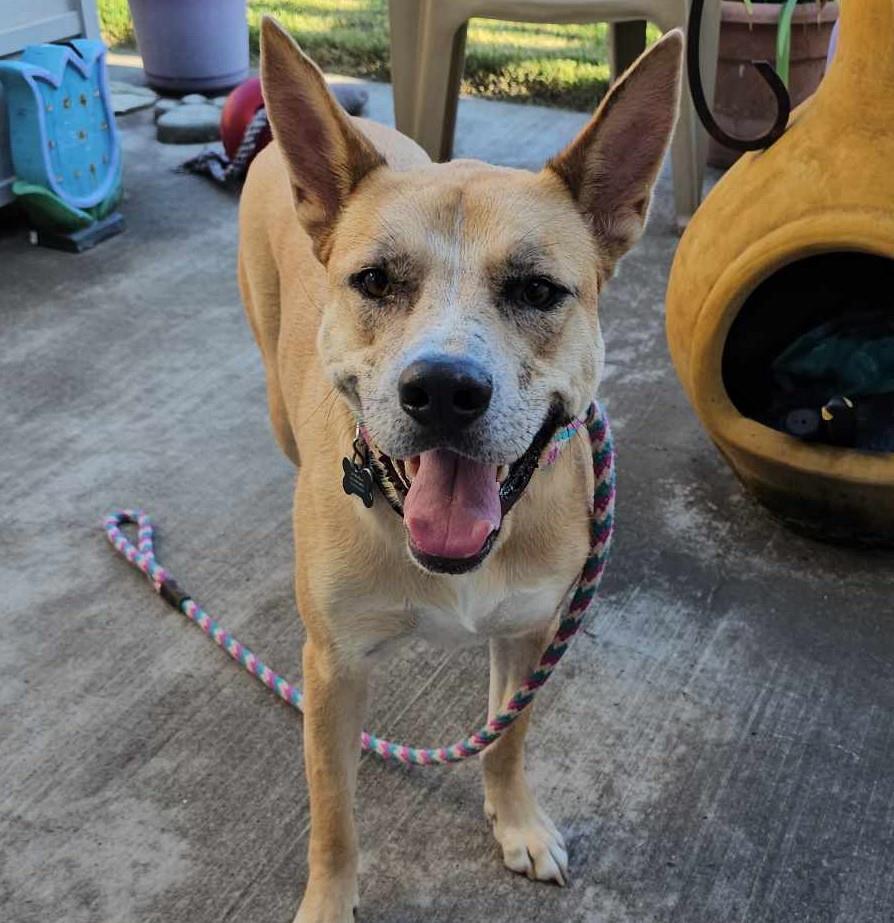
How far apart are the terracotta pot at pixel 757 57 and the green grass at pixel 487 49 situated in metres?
1.26

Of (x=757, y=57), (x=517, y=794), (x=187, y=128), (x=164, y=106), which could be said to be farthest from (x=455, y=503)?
(x=164, y=106)

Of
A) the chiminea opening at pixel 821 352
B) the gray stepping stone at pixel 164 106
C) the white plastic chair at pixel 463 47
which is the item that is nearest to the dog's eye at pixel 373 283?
the chiminea opening at pixel 821 352

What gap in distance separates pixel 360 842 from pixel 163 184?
13.9ft

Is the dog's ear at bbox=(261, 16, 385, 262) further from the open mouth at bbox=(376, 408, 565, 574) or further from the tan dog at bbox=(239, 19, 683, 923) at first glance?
the open mouth at bbox=(376, 408, 565, 574)

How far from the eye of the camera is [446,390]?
168 cm

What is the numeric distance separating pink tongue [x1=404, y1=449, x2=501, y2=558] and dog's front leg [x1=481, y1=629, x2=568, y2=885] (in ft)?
1.59

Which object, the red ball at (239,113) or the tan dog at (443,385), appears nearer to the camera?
the tan dog at (443,385)

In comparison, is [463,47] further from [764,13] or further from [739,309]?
[739,309]

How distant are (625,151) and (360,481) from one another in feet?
2.40

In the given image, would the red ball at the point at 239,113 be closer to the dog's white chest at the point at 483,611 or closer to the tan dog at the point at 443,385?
the tan dog at the point at 443,385

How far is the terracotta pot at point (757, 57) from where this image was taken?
18.3ft

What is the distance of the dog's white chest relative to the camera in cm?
199

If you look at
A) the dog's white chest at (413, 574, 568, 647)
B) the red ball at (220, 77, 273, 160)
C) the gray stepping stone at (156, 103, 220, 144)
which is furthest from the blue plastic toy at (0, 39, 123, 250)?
the dog's white chest at (413, 574, 568, 647)

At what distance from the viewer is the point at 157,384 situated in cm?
407
